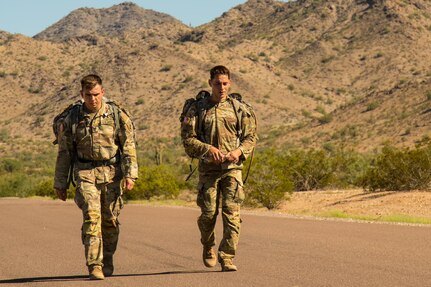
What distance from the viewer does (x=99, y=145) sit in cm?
812

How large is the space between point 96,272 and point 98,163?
101cm

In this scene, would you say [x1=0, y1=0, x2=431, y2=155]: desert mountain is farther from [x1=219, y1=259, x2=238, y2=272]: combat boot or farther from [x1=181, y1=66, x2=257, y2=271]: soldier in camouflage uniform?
[x1=219, y1=259, x2=238, y2=272]: combat boot

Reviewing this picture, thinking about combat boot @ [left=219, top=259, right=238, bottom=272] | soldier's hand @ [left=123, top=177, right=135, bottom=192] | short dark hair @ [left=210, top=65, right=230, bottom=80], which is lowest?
combat boot @ [left=219, top=259, right=238, bottom=272]

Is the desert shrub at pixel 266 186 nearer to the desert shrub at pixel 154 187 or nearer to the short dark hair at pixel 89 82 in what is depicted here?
the desert shrub at pixel 154 187

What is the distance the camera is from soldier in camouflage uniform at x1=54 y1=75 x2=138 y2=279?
797 cm

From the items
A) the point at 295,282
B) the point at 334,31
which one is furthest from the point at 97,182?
the point at 334,31

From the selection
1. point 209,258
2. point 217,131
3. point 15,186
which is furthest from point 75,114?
point 15,186

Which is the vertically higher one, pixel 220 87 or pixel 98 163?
pixel 220 87

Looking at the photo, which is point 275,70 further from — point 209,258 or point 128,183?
point 128,183

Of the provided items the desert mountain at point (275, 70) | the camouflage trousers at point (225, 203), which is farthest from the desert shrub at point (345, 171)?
the desert mountain at point (275, 70)

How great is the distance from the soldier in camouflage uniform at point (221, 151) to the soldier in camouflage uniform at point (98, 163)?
65 cm

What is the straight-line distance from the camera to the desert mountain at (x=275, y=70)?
69.7 meters

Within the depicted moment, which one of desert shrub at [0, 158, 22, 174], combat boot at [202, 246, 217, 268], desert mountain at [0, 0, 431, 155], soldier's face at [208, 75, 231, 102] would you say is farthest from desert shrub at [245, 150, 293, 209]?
desert mountain at [0, 0, 431, 155]

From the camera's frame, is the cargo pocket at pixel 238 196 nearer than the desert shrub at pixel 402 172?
Yes
